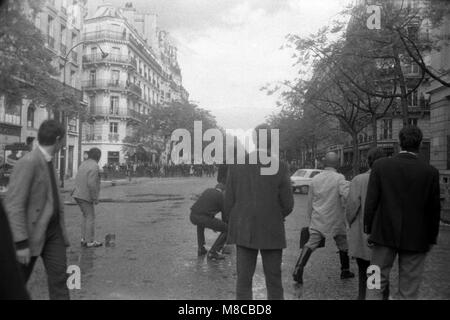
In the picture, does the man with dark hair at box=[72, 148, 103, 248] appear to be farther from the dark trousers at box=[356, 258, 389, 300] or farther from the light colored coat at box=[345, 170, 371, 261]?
the dark trousers at box=[356, 258, 389, 300]

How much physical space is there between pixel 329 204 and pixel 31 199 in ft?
11.9

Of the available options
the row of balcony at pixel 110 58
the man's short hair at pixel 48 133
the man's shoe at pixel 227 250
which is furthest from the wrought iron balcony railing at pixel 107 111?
the man's short hair at pixel 48 133

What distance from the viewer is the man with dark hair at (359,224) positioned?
5.38m

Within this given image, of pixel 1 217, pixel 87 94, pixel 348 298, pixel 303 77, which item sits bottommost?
pixel 348 298

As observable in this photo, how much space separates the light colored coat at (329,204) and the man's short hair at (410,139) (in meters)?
1.93

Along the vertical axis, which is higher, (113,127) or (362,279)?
(113,127)

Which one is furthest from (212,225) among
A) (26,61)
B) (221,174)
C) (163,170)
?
(163,170)

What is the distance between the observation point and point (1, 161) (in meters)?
23.7

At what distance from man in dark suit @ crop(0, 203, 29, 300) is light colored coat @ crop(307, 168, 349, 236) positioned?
514cm

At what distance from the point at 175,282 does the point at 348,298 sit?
1.96 meters

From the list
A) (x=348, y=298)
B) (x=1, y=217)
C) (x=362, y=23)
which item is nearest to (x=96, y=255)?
(x=348, y=298)

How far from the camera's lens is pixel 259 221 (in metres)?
4.21

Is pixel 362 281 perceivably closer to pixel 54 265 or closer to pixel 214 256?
pixel 214 256
